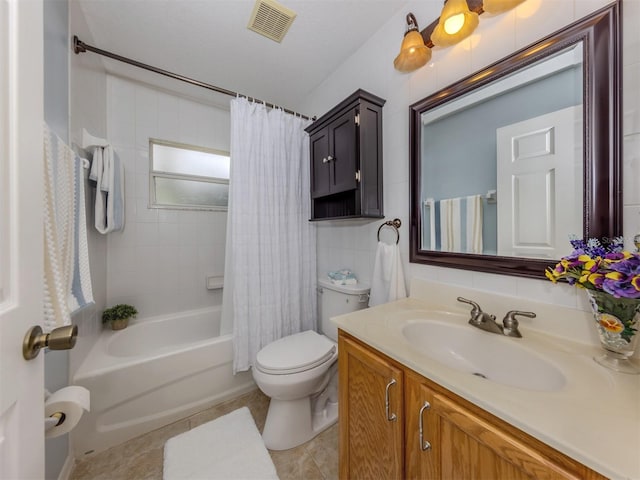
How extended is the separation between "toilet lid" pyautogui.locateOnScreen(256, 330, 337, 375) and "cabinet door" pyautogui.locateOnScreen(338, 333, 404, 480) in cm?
36

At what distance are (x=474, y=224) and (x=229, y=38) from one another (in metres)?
1.78

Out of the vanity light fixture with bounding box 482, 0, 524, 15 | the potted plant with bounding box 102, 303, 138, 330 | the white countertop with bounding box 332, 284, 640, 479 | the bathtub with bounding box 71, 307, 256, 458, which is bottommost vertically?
the bathtub with bounding box 71, 307, 256, 458

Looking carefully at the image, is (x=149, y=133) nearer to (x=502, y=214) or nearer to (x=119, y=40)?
(x=119, y=40)

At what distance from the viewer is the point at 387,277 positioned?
1.32 m

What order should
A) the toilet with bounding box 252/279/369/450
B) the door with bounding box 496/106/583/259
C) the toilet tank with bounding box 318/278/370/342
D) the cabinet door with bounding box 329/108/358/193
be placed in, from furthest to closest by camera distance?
1. the toilet tank with bounding box 318/278/370/342
2. the cabinet door with bounding box 329/108/358/193
3. the toilet with bounding box 252/279/369/450
4. the door with bounding box 496/106/583/259

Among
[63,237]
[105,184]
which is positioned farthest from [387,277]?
[105,184]

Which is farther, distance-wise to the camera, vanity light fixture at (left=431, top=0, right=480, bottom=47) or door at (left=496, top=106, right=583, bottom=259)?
vanity light fixture at (left=431, top=0, right=480, bottom=47)

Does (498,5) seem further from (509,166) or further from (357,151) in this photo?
(357,151)

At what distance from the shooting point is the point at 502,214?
94cm

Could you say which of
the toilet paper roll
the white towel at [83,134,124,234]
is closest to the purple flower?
the toilet paper roll

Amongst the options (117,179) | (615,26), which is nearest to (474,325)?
(615,26)

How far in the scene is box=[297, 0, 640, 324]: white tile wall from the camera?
0.69 m

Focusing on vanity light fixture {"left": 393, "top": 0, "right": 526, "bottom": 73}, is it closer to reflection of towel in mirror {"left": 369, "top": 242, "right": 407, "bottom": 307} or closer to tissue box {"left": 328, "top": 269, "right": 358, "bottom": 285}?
reflection of towel in mirror {"left": 369, "top": 242, "right": 407, "bottom": 307}

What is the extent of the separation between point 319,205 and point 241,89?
47.0 inches
